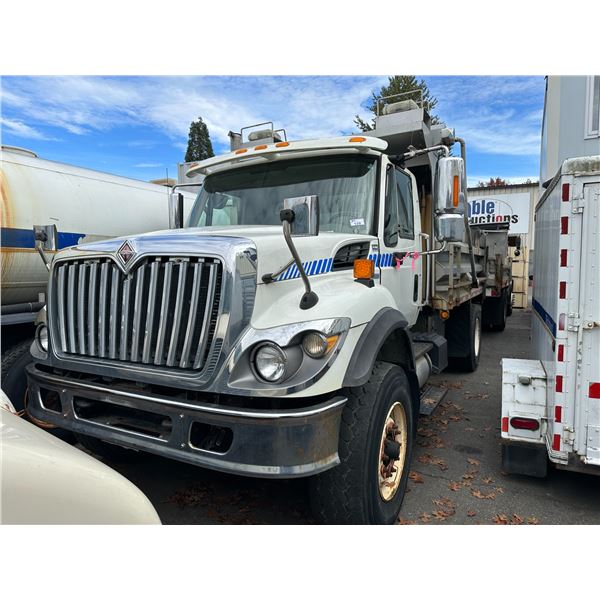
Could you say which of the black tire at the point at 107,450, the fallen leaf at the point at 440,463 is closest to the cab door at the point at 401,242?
the fallen leaf at the point at 440,463

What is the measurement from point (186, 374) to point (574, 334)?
8.83ft

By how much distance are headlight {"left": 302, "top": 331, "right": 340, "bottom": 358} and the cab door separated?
1.43 meters

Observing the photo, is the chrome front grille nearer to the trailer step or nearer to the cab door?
the cab door

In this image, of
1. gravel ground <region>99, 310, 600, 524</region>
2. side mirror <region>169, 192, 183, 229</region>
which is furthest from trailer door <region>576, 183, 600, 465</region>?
side mirror <region>169, 192, 183, 229</region>

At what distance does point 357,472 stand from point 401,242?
2255mm

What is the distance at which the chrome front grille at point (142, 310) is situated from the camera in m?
2.58

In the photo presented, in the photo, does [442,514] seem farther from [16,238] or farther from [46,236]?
[16,238]

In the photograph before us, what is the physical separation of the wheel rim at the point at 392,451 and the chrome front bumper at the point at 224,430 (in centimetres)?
72

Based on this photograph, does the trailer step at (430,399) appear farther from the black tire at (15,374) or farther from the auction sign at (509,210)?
the auction sign at (509,210)

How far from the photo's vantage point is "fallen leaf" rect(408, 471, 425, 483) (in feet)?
12.9

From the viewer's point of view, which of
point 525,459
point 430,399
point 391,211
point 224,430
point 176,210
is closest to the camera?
point 224,430

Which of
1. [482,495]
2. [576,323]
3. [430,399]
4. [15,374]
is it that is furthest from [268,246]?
[15,374]

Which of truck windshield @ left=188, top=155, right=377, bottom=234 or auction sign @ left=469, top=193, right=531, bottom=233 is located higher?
auction sign @ left=469, top=193, right=531, bottom=233

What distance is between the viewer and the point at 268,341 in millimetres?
2400
